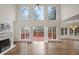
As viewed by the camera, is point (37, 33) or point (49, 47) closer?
point (37, 33)

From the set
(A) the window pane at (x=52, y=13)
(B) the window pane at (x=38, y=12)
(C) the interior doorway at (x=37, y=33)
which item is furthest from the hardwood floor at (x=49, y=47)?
(B) the window pane at (x=38, y=12)

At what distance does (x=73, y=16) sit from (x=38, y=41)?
1.55 meters

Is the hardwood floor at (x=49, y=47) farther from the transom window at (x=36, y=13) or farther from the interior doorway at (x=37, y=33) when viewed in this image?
the transom window at (x=36, y=13)

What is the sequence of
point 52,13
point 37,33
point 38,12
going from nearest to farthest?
point 37,33
point 52,13
point 38,12

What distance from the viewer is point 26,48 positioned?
5.29m

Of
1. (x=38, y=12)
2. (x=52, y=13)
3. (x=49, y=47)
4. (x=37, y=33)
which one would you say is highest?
(x=38, y=12)

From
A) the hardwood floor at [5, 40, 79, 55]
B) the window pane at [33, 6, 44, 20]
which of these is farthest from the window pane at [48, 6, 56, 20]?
the hardwood floor at [5, 40, 79, 55]

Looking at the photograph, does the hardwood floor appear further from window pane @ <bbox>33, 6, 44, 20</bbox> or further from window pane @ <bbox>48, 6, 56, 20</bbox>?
window pane @ <bbox>33, 6, 44, 20</bbox>

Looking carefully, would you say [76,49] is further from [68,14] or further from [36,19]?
[36,19]

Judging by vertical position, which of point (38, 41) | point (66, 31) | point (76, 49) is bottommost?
point (76, 49)

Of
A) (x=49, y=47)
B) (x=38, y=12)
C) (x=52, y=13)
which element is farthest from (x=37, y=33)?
(x=38, y=12)

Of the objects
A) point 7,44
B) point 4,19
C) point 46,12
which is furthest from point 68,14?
point 7,44

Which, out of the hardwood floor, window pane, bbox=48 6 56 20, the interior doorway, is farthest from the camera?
the hardwood floor

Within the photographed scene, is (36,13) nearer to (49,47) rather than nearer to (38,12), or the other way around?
(38,12)
